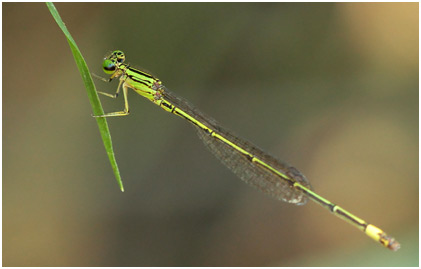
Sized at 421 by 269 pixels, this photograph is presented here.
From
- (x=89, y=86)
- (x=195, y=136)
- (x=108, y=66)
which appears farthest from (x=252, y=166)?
(x=89, y=86)

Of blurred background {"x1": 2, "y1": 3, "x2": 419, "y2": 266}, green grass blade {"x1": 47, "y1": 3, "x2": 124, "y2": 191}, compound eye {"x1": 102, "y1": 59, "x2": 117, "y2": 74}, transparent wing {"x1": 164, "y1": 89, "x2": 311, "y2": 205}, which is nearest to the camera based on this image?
green grass blade {"x1": 47, "y1": 3, "x2": 124, "y2": 191}

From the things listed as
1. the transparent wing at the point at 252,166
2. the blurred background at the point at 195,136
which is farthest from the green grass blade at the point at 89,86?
the blurred background at the point at 195,136

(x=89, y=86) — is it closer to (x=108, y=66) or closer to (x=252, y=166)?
(x=108, y=66)

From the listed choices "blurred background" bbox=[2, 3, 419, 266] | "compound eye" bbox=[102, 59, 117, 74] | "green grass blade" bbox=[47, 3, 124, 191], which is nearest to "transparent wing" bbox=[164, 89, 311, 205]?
"compound eye" bbox=[102, 59, 117, 74]

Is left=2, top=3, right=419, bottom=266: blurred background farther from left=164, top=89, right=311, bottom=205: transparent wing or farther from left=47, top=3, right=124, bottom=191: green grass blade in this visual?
left=47, top=3, right=124, bottom=191: green grass blade

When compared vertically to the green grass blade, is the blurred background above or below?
above

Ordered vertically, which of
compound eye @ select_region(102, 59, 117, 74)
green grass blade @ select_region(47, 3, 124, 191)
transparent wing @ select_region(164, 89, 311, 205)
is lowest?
green grass blade @ select_region(47, 3, 124, 191)

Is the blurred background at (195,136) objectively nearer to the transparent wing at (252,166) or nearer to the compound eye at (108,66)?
the transparent wing at (252,166)

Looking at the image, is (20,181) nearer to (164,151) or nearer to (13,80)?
(13,80)
